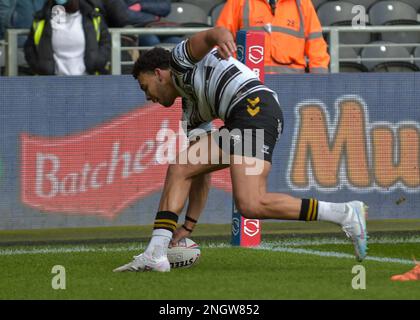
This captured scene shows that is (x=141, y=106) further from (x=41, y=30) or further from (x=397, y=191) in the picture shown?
(x=397, y=191)

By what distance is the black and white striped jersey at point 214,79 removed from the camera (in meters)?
9.41

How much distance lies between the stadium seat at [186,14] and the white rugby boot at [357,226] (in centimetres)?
659

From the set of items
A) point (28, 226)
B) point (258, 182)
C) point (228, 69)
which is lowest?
point (28, 226)

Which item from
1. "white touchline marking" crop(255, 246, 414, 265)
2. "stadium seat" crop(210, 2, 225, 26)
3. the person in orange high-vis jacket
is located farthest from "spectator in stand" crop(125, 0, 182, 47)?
"white touchline marking" crop(255, 246, 414, 265)

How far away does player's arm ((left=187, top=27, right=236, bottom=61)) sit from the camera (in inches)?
355

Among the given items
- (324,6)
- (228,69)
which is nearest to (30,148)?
(228,69)

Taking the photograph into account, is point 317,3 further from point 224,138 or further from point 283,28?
point 224,138

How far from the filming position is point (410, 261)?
10297 mm

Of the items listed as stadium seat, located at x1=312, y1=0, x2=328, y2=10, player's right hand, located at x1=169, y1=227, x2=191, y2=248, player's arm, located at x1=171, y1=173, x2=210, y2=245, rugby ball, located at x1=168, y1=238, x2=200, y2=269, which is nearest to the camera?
rugby ball, located at x1=168, y1=238, x2=200, y2=269

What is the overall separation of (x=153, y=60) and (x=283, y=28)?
3.71 metres

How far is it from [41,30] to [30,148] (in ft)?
4.26

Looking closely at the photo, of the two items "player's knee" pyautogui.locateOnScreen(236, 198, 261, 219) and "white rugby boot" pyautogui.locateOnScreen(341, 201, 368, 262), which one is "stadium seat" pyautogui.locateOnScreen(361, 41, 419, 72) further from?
"player's knee" pyautogui.locateOnScreen(236, 198, 261, 219)

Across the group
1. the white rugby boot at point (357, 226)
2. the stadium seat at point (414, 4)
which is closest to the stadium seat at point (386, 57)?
the stadium seat at point (414, 4)

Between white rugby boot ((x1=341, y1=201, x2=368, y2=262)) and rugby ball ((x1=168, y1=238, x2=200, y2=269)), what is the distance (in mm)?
1243
